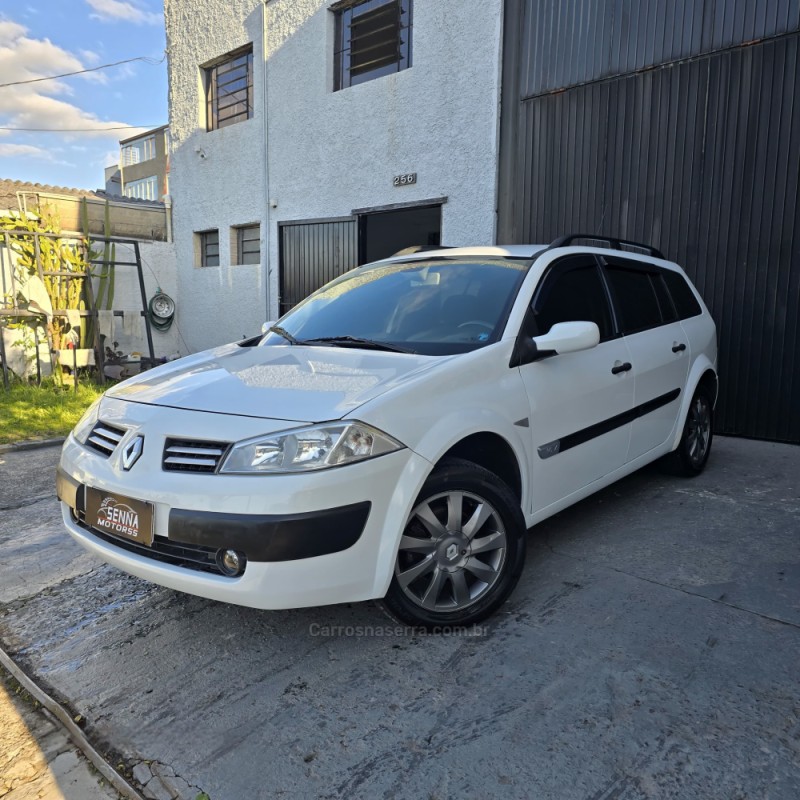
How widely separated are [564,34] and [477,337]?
5.36 m

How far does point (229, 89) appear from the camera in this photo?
440 inches

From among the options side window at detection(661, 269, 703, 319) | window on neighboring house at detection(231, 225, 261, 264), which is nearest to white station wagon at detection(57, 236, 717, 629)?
side window at detection(661, 269, 703, 319)

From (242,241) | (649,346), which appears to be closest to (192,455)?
(649,346)

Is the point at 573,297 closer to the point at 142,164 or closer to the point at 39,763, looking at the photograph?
the point at 39,763

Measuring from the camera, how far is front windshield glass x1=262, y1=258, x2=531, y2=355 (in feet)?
9.93

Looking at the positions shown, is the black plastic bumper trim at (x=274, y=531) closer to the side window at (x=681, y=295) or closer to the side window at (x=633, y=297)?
the side window at (x=633, y=297)

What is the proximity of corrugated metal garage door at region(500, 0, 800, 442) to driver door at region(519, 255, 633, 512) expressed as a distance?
2969 mm

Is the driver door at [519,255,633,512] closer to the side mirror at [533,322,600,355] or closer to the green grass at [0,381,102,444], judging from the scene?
the side mirror at [533,322,600,355]

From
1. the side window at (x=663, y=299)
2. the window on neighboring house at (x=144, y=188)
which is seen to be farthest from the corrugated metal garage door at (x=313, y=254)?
the window on neighboring house at (x=144, y=188)

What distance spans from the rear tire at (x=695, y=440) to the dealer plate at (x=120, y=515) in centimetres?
354

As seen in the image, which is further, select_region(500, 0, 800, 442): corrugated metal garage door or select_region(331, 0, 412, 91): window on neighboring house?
select_region(331, 0, 412, 91): window on neighboring house

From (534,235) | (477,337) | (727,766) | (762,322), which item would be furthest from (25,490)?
(762,322)

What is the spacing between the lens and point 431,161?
803 centimetres

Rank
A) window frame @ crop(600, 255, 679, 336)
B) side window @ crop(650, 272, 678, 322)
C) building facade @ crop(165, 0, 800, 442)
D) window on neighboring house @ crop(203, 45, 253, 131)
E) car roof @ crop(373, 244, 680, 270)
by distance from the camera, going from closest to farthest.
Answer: car roof @ crop(373, 244, 680, 270) < window frame @ crop(600, 255, 679, 336) < side window @ crop(650, 272, 678, 322) < building facade @ crop(165, 0, 800, 442) < window on neighboring house @ crop(203, 45, 253, 131)
